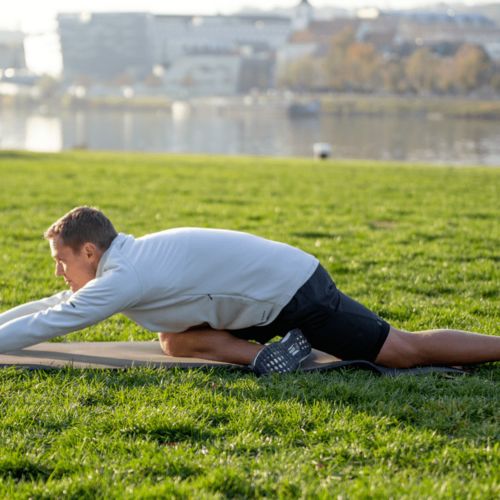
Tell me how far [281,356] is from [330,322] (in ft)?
0.85

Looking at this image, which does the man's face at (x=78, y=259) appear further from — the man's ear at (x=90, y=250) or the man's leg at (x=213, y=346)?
the man's leg at (x=213, y=346)

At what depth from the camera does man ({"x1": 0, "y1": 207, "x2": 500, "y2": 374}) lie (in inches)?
150

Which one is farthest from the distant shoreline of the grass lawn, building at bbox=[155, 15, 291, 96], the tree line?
the grass lawn

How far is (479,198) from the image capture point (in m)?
10.9

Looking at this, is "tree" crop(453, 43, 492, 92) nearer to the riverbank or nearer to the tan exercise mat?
the riverbank

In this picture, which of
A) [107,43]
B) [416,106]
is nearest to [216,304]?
[416,106]

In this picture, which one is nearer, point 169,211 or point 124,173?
point 169,211

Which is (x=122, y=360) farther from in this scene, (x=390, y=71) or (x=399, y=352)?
(x=390, y=71)

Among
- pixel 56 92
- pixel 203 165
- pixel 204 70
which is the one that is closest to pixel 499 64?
pixel 204 70

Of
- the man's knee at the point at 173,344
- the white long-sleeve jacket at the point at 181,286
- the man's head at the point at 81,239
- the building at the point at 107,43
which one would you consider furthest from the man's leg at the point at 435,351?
the building at the point at 107,43

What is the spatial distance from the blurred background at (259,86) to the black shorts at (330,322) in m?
28.9

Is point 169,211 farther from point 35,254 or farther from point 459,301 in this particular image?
point 459,301

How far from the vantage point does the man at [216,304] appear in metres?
3.80

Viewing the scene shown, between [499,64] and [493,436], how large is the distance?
102 meters
